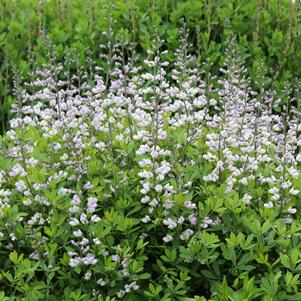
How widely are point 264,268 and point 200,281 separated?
31cm

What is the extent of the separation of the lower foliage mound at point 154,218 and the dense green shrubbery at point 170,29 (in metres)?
2.70

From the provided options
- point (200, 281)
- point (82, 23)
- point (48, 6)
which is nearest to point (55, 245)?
point (200, 281)

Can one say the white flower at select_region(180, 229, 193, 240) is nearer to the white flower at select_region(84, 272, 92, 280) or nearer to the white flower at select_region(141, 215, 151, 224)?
the white flower at select_region(141, 215, 151, 224)

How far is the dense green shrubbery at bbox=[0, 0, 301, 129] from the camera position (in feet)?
21.3

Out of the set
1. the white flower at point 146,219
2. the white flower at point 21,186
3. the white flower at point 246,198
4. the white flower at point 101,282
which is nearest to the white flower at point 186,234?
the white flower at point 146,219

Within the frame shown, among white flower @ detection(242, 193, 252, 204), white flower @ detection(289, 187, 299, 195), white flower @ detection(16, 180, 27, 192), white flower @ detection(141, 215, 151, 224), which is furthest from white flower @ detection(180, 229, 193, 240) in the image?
white flower @ detection(16, 180, 27, 192)

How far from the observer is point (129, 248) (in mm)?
3148

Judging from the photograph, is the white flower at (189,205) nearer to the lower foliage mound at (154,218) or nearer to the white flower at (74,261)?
the lower foliage mound at (154,218)

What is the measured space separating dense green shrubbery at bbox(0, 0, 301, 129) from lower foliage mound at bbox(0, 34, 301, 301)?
270 centimetres

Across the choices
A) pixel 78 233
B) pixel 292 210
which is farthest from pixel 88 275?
pixel 292 210

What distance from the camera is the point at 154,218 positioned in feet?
11.3

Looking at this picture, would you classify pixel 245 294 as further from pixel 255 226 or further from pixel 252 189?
pixel 252 189

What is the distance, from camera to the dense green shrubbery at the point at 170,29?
6507 millimetres

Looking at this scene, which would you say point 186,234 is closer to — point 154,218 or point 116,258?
point 154,218
